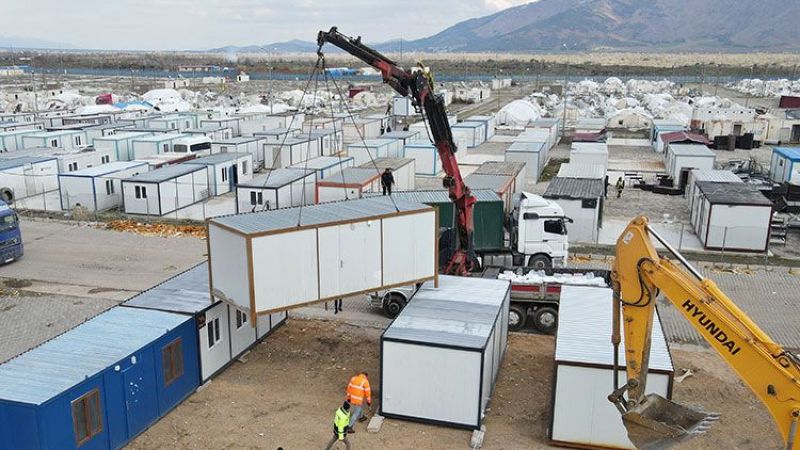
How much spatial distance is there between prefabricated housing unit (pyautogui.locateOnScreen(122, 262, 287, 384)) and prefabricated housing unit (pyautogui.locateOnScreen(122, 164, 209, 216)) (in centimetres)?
1592

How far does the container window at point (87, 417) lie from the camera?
40.1ft

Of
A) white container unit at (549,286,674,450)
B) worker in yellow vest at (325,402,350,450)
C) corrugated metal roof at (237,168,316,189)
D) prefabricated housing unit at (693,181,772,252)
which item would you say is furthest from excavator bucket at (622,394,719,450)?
corrugated metal roof at (237,168,316,189)

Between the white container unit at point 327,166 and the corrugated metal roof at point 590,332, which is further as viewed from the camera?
the white container unit at point 327,166

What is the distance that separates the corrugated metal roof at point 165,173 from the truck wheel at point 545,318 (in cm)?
2079

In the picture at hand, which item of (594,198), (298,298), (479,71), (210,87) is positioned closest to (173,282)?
(298,298)

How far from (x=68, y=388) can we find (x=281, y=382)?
5373 mm

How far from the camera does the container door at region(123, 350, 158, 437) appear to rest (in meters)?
13.5

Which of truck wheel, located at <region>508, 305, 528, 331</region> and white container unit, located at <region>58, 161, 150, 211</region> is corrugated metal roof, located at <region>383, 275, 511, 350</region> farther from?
white container unit, located at <region>58, 161, 150, 211</region>

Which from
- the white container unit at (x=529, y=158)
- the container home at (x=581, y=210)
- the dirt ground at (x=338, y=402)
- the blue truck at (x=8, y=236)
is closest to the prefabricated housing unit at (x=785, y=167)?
the white container unit at (x=529, y=158)

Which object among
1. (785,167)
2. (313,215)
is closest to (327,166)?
(313,215)

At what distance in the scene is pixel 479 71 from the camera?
178125 mm

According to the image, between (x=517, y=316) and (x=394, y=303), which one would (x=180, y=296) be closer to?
(x=394, y=303)

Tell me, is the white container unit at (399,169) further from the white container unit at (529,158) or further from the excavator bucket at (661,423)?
the excavator bucket at (661,423)

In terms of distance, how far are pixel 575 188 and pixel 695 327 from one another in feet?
63.2
